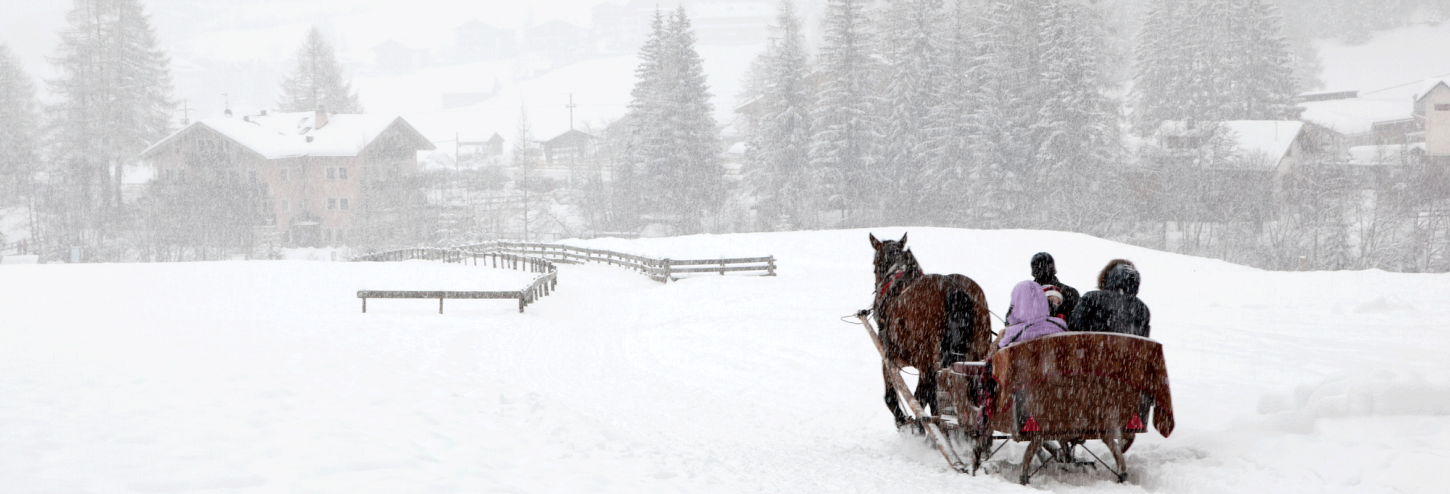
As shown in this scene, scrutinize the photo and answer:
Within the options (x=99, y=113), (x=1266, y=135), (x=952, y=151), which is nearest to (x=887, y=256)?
(x=952, y=151)

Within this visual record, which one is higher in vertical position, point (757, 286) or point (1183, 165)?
point (1183, 165)

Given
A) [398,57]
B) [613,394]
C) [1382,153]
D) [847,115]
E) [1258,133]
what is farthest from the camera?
[398,57]

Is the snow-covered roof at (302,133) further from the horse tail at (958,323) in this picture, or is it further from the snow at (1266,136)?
the horse tail at (958,323)

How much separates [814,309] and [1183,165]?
33.2 metres

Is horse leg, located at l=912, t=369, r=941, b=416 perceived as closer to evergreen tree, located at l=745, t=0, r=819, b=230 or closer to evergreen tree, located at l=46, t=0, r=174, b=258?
evergreen tree, located at l=745, t=0, r=819, b=230

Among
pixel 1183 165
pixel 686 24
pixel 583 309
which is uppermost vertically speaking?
pixel 686 24

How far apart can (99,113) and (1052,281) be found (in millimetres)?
60219

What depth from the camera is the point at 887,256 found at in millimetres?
7801

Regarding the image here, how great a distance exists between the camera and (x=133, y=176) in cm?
6850

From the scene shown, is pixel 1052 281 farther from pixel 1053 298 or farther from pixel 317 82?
pixel 317 82

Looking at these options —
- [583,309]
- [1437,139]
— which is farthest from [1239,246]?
[583,309]

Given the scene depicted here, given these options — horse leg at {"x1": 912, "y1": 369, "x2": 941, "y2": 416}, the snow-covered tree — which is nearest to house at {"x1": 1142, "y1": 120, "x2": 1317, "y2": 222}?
the snow-covered tree

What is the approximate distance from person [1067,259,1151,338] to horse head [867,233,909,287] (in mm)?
1599

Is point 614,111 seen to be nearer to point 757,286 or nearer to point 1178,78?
point 1178,78
